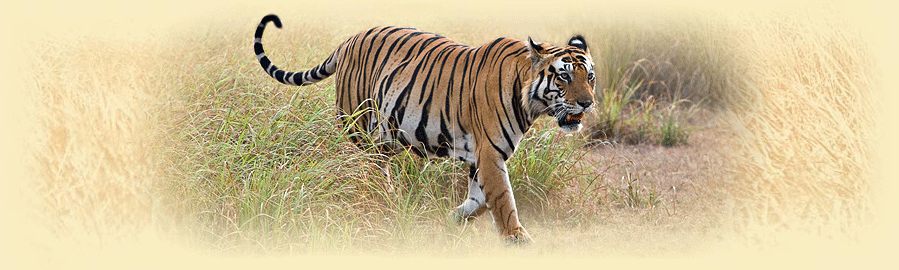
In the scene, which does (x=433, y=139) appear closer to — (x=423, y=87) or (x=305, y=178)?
(x=423, y=87)

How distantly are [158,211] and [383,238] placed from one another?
4.48ft

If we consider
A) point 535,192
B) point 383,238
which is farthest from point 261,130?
point 535,192

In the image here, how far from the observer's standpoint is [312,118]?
5.96 metres

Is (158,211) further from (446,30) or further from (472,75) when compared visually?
(446,30)

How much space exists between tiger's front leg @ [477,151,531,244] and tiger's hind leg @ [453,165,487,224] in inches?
18.1

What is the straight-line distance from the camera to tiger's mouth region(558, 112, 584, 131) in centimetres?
486

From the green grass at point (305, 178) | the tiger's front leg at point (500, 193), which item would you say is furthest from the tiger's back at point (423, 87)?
the green grass at point (305, 178)

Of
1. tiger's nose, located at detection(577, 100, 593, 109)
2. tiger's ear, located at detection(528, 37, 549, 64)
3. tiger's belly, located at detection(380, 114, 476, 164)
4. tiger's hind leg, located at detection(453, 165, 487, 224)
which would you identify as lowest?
tiger's hind leg, located at detection(453, 165, 487, 224)

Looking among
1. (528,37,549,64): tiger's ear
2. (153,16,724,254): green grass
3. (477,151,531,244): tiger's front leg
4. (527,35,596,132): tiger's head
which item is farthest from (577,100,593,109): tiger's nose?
(153,16,724,254): green grass

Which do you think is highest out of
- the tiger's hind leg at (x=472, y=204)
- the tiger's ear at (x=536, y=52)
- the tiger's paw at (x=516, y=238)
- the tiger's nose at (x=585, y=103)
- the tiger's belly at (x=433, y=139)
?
the tiger's ear at (x=536, y=52)

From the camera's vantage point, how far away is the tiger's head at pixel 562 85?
188 inches

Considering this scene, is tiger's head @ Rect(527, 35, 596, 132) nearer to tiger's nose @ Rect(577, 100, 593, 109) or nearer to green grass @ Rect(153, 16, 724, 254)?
tiger's nose @ Rect(577, 100, 593, 109)

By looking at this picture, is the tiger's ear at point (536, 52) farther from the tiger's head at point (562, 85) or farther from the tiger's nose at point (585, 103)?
the tiger's nose at point (585, 103)

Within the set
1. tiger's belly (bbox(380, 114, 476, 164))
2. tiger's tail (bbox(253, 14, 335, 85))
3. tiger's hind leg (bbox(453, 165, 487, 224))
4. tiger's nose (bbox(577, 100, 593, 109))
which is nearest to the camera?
tiger's nose (bbox(577, 100, 593, 109))
